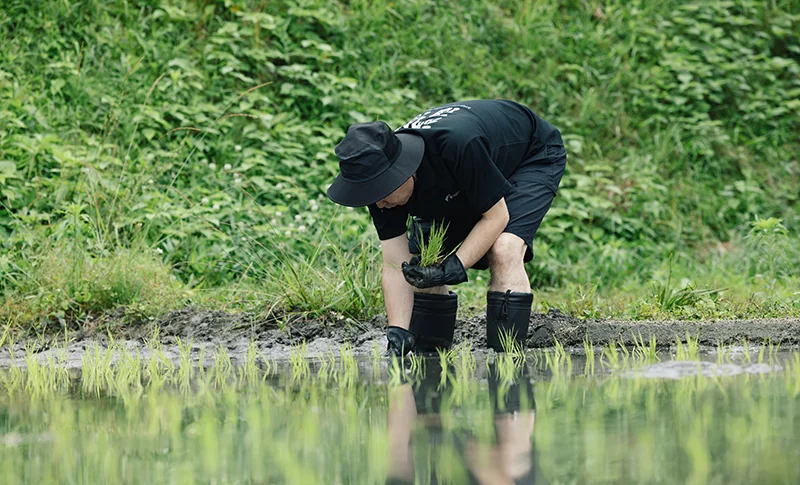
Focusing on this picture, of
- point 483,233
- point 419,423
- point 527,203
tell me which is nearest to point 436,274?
point 483,233

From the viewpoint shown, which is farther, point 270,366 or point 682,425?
point 270,366

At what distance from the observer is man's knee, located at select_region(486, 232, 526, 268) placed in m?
4.53

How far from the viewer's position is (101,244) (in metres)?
6.57

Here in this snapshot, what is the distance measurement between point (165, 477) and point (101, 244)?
4.57 metres

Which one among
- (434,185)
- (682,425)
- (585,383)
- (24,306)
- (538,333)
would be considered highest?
(434,185)

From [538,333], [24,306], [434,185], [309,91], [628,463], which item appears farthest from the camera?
[309,91]

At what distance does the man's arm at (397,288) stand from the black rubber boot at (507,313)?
1.48 ft

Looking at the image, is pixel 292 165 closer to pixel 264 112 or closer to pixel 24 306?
pixel 264 112

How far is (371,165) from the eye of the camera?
12.9 feet

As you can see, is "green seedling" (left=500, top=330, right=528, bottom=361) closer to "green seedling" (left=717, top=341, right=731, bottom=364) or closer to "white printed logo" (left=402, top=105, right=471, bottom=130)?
"green seedling" (left=717, top=341, right=731, bottom=364)

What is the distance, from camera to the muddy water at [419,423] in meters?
2.30

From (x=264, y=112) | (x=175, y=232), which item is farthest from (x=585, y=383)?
(x=264, y=112)

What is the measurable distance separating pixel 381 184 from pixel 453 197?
57 cm

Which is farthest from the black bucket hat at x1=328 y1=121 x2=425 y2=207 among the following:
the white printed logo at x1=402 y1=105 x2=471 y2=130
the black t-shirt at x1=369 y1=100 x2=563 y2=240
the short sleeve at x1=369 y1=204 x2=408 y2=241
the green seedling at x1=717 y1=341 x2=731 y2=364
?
the green seedling at x1=717 y1=341 x2=731 y2=364
